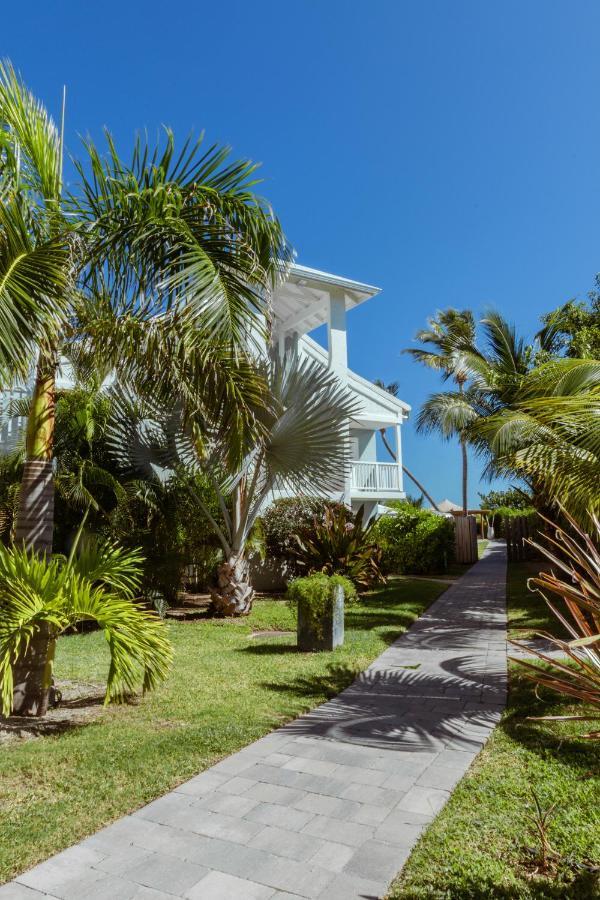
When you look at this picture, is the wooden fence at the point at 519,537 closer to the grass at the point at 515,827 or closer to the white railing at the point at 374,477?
the white railing at the point at 374,477

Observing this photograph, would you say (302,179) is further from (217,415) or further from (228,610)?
(217,415)

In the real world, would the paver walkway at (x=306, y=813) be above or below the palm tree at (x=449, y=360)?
below

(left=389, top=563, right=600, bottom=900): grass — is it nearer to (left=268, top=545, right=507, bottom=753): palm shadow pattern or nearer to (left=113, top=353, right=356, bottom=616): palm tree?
(left=268, top=545, right=507, bottom=753): palm shadow pattern

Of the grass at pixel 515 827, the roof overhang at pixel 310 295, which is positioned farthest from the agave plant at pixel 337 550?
the grass at pixel 515 827

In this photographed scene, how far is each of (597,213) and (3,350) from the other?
518 inches

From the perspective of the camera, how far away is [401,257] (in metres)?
40.7

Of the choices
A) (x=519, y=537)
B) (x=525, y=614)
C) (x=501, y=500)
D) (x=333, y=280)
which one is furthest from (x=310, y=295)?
(x=501, y=500)

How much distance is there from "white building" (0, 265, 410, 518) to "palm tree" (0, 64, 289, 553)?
378 inches

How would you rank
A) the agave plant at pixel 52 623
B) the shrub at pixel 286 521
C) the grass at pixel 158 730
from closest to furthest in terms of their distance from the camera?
the grass at pixel 158 730
the agave plant at pixel 52 623
the shrub at pixel 286 521

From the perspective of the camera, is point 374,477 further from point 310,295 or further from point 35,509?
point 35,509

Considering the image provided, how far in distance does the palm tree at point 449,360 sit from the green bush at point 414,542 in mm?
2882

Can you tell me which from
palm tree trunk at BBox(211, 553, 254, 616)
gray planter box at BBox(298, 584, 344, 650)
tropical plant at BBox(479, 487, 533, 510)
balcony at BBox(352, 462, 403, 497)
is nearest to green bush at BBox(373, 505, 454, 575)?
balcony at BBox(352, 462, 403, 497)

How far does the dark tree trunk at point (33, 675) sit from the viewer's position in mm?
5598

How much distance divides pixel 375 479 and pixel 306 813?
56.6 feet
